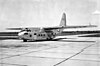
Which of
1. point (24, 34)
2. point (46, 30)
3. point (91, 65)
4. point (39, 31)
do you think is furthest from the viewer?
point (46, 30)

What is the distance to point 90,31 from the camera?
59938 millimetres

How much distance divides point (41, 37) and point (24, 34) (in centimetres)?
385

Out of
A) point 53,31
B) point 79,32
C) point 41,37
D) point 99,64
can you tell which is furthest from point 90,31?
point 99,64

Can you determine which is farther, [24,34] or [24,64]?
[24,34]

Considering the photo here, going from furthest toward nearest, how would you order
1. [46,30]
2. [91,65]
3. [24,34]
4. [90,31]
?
[90,31], [46,30], [24,34], [91,65]

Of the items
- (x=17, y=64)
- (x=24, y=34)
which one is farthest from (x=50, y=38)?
(x=17, y=64)

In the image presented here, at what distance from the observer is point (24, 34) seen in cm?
2377

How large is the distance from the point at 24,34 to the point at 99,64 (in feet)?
59.3

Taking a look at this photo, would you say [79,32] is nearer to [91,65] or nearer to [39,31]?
[39,31]

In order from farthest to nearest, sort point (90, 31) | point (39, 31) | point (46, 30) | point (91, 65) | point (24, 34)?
point (90, 31), point (46, 30), point (39, 31), point (24, 34), point (91, 65)

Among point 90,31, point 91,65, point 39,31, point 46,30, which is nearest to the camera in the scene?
point 91,65

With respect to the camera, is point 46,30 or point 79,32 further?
point 79,32

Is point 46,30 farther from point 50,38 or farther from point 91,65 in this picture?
point 91,65

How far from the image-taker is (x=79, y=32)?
60.3m
